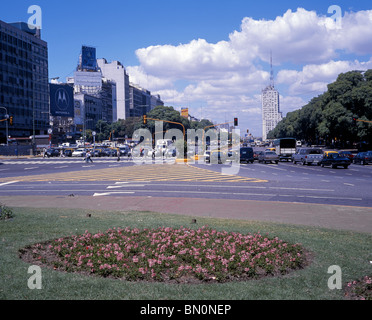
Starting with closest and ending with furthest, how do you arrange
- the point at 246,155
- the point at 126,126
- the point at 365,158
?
1. the point at 365,158
2. the point at 246,155
3. the point at 126,126

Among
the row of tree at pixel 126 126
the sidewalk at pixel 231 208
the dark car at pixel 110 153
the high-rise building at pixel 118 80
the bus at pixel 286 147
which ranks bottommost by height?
the sidewalk at pixel 231 208

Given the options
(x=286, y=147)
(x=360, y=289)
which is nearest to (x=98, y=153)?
(x=286, y=147)

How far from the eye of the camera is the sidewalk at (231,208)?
11.9 m

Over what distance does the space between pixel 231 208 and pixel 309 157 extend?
3090cm

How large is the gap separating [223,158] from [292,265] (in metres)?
40.7

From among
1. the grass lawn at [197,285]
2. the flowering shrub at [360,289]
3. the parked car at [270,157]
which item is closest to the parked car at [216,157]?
the parked car at [270,157]

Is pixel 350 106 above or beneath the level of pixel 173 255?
above

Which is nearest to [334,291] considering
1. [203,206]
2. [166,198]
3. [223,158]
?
[203,206]

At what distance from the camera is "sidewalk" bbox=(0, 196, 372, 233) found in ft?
39.1

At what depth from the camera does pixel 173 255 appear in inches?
278

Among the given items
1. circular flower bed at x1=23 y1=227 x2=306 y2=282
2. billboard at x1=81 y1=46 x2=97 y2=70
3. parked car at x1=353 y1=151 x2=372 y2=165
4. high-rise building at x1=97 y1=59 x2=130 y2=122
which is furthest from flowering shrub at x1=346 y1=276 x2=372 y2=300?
high-rise building at x1=97 y1=59 x2=130 y2=122

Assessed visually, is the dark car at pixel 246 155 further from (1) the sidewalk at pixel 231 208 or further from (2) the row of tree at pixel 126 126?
(2) the row of tree at pixel 126 126

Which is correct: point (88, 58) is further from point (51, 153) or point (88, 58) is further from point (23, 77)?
point (51, 153)

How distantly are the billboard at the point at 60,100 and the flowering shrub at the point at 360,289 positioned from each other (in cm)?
9420
